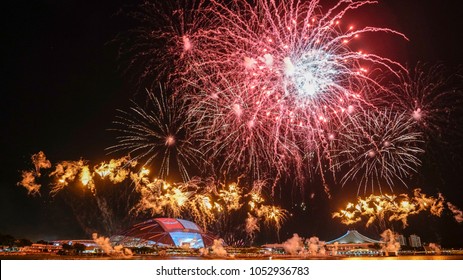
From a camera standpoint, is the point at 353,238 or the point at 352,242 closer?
the point at 352,242

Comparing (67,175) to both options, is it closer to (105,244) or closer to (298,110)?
(105,244)

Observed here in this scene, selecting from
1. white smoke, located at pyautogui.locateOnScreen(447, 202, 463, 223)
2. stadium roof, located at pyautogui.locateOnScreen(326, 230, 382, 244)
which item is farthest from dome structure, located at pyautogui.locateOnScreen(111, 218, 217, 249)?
white smoke, located at pyautogui.locateOnScreen(447, 202, 463, 223)

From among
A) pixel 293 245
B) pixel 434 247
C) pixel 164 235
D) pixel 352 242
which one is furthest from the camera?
pixel 164 235

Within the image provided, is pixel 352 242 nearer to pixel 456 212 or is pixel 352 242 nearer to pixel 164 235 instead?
pixel 456 212

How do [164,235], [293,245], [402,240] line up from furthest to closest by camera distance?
1. [164,235]
2. [402,240]
3. [293,245]

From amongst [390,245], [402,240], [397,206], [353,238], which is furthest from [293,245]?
[353,238]

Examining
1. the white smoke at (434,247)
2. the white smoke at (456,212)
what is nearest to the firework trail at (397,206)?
the white smoke at (456,212)

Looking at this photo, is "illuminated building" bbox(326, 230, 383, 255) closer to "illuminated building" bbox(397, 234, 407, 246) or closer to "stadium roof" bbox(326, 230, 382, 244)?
"stadium roof" bbox(326, 230, 382, 244)

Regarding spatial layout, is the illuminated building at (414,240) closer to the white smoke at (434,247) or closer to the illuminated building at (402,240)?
the illuminated building at (402,240)
